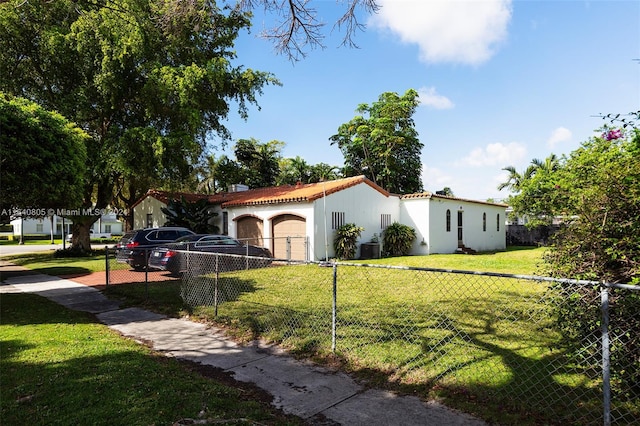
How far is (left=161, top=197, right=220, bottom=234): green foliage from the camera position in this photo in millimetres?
20578

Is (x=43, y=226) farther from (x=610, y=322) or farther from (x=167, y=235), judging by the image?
(x=610, y=322)

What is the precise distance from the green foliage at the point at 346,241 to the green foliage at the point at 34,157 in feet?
33.9

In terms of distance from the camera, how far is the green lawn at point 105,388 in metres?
3.33

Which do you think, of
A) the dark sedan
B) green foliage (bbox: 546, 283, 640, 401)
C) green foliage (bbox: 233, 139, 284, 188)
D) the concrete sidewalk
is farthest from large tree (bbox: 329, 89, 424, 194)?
green foliage (bbox: 546, 283, 640, 401)

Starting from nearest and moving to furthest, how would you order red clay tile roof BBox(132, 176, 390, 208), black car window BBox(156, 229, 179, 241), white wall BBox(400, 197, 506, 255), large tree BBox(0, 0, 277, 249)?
black car window BBox(156, 229, 179, 241), red clay tile roof BBox(132, 176, 390, 208), large tree BBox(0, 0, 277, 249), white wall BBox(400, 197, 506, 255)

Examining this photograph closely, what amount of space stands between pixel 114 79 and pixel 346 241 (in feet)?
47.7

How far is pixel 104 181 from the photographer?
22375 millimetres

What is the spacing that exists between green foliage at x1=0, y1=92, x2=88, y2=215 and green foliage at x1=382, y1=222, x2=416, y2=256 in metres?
13.7

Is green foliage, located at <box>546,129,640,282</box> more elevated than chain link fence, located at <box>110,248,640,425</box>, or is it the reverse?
green foliage, located at <box>546,129,640,282</box>

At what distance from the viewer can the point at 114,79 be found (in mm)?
19078

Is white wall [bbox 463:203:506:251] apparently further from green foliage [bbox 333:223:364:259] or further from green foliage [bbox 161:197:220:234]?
green foliage [bbox 161:197:220:234]

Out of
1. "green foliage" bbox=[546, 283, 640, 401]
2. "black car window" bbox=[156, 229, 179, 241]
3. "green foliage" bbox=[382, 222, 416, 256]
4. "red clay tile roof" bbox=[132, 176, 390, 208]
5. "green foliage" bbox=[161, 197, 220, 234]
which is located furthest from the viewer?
"green foliage" bbox=[161, 197, 220, 234]

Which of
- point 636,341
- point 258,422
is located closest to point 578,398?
point 636,341

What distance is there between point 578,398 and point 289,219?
14692mm
